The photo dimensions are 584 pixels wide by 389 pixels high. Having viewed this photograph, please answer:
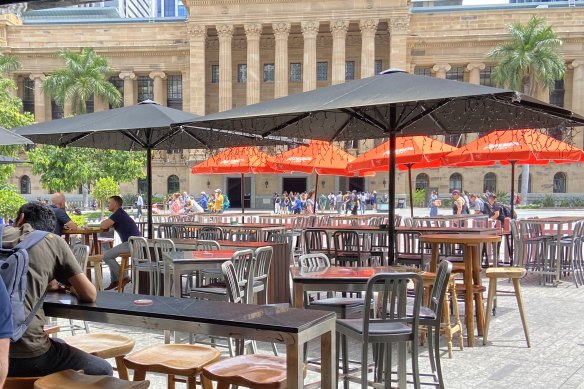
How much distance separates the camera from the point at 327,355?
3.01 metres

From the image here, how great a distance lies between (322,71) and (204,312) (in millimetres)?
52490

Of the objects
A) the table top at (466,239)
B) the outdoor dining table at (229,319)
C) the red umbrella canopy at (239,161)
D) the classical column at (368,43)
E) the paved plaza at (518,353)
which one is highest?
the classical column at (368,43)

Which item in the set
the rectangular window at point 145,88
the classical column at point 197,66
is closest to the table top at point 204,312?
the classical column at point 197,66

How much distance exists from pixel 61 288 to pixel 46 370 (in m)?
0.81

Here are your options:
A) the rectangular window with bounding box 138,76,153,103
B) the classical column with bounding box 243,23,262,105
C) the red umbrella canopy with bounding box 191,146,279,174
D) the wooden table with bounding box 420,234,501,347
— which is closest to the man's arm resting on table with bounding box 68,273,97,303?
the wooden table with bounding box 420,234,501,347

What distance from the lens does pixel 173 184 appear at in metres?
54.2

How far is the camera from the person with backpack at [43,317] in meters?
3.02

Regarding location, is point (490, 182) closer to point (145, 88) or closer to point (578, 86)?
point (578, 86)

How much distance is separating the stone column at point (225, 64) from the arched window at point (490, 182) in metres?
22.9

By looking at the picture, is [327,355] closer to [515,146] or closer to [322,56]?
[515,146]

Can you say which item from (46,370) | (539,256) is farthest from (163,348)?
(539,256)

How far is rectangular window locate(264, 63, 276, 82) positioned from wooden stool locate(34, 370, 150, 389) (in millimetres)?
52450

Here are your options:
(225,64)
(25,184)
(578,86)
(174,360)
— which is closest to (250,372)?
(174,360)

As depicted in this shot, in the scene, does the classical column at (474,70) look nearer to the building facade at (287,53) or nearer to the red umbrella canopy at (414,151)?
the building facade at (287,53)
